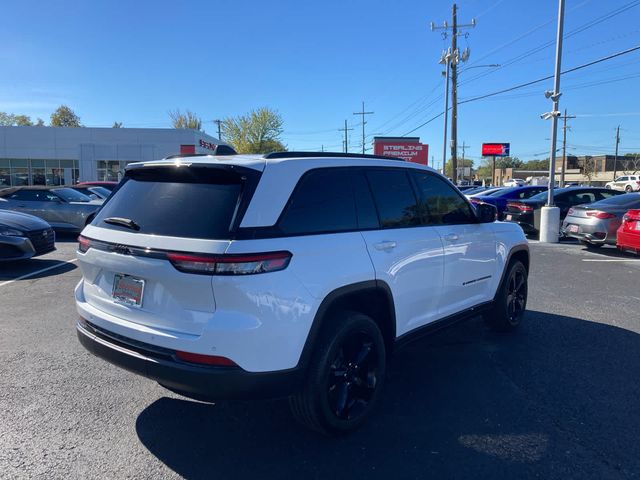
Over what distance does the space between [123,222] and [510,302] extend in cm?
417

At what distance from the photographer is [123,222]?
3.16 meters

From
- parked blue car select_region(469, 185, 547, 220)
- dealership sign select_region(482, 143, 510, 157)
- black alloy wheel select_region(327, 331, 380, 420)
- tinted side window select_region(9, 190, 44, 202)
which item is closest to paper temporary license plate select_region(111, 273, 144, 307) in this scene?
black alloy wheel select_region(327, 331, 380, 420)

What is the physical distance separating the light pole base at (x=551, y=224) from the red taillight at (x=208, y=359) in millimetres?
12991

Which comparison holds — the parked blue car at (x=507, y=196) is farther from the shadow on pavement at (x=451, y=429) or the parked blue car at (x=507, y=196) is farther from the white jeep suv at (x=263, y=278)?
the white jeep suv at (x=263, y=278)

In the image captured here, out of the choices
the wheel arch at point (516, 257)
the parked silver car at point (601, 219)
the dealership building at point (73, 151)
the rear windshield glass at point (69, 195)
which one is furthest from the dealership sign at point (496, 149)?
the wheel arch at point (516, 257)

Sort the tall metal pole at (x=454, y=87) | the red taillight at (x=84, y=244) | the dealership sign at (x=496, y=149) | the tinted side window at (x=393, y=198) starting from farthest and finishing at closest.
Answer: the dealership sign at (x=496, y=149)
the tall metal pole at (x=454, y=87)
the tinted side window at (x=393, y=198)
the red taillight at (x=84, y=244)

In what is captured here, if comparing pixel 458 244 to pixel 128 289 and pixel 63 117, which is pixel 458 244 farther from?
pixel 63 117

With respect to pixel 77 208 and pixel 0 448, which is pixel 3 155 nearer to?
pixel 77 208

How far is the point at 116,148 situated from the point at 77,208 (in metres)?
27.8

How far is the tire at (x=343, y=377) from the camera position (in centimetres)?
299

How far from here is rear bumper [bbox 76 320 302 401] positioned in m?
2.67

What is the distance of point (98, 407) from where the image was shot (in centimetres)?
361

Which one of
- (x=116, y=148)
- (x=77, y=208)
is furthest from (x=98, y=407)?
(x=116, y=148)

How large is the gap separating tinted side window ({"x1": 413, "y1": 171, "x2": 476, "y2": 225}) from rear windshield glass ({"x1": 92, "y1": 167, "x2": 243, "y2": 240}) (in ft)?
6.38
